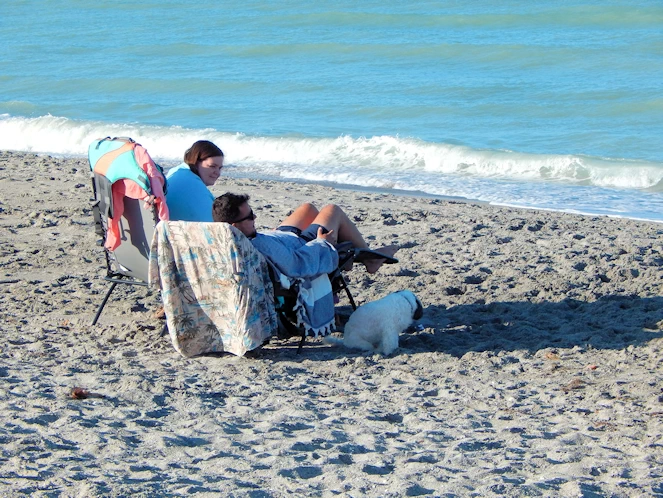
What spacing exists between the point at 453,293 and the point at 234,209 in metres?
2.06

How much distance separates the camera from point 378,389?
435cm

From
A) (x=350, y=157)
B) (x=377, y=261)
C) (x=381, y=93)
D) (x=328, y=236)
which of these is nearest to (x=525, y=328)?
(x=377, y=261)

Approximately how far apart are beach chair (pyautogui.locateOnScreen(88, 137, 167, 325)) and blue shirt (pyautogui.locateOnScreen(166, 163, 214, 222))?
0.48 ft

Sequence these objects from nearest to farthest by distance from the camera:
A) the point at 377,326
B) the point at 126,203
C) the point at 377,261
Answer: the point at 377,326
the point at 126,203
the point at 377,261

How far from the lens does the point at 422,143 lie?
1392 centimetres

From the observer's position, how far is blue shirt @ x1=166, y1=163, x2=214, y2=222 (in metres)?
5.02

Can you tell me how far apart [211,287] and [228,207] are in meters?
0.42

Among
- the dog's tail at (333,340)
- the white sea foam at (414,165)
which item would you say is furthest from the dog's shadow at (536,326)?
the white sea foam at (414,165)

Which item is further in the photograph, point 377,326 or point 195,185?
point 195,185

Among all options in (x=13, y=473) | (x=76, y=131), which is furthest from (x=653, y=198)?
(x=76, y=131)

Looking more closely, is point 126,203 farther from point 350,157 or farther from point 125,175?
point 350,157

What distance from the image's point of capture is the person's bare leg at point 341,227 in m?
5.22

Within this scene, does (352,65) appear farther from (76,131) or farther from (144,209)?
(144,209)

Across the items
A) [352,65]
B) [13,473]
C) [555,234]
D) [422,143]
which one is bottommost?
[13,473]
